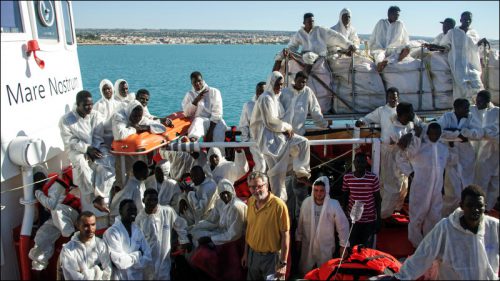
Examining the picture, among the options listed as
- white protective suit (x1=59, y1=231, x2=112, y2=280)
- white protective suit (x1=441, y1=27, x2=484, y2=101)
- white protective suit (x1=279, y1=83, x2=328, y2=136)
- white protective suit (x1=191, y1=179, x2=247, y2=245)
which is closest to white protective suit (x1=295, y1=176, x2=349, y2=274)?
white protective suit (x1=191, y1=179, x2=247, y2=245)

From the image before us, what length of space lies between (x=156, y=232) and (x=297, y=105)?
2.48 metres

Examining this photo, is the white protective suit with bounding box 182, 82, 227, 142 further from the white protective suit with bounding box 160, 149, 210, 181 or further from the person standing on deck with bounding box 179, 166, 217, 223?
the person standing on deck with bounding box 179, 166, 217, 223

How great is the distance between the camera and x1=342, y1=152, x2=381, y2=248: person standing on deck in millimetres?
5258

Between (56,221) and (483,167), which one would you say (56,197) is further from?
(483,167)

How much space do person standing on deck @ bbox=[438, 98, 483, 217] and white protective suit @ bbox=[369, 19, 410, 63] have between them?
2.24 metres

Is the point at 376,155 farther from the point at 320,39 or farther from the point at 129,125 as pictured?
the point at 129,125

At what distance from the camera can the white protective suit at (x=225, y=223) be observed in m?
5.14

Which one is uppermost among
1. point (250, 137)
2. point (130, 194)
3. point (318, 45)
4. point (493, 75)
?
point (318, 45)

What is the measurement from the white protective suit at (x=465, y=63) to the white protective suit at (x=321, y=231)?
134 inches

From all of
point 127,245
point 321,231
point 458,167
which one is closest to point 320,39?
point 458,167

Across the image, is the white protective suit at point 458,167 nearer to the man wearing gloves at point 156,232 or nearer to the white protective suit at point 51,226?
the man wearing gloves at point 156,232

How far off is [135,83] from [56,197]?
29.6 m

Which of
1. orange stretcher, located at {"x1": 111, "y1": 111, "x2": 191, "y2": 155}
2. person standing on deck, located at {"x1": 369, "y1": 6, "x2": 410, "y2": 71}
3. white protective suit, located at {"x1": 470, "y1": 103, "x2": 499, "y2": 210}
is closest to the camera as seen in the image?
orange stretcher, located at {"x1": 111, "y1": 111, "x2": 191, "y2": 155}

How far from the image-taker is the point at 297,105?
20.1ft
